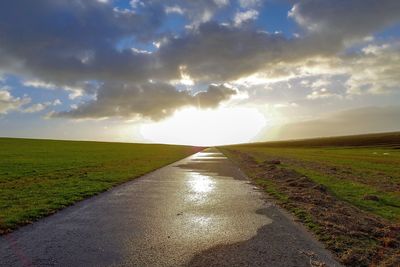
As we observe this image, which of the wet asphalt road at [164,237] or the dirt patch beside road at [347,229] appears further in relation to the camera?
the dirt patch beside road at [347,229]

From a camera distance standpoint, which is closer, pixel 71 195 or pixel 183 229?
pixel 183 229

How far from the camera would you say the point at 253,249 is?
750 cm

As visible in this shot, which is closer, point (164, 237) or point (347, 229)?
point (164, 237)

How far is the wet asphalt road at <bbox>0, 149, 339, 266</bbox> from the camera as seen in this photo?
6.81m

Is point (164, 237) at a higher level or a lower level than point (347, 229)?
higher

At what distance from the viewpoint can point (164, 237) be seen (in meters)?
8.47

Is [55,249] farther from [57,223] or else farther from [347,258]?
[347,258]

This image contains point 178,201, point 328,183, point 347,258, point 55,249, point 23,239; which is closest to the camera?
point 347,258

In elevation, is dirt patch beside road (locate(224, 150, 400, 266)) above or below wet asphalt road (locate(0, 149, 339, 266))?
below

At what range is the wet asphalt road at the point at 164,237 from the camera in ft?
22.3

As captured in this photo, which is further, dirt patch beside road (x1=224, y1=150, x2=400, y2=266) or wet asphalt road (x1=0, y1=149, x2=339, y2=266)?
dirt patch beside road (x1=224, y1=150, x2=400, y2=266)

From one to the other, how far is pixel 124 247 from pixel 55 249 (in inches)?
61.6

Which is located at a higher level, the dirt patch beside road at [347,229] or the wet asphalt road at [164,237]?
the wet asphalt road at [164,237]

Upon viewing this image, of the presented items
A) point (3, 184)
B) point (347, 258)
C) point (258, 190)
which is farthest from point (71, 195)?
point (347, 258)
